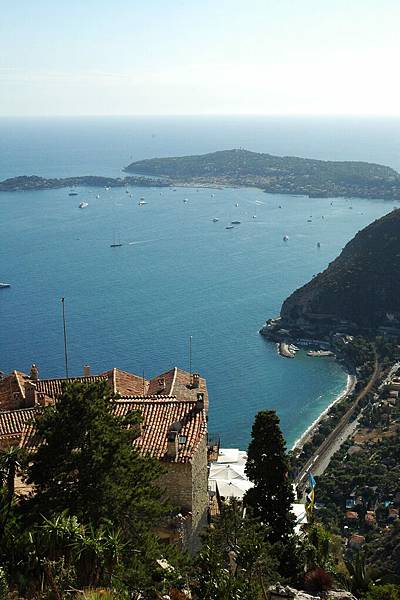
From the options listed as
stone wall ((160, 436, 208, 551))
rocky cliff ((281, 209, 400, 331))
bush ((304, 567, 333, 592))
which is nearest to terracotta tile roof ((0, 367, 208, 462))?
stone wall ((160, 436, 208, 551))

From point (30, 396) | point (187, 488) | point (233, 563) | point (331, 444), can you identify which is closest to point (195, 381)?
point (30, 396)

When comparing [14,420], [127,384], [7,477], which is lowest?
[127,384]

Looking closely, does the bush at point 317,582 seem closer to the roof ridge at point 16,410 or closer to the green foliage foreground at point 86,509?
the green foliage foreground at point 86,509

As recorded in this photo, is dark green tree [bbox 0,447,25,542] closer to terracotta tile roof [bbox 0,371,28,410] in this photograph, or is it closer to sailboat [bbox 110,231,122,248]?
terracotta tile roof [bbox 0,371,28,410]

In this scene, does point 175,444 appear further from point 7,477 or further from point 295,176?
point 295,176

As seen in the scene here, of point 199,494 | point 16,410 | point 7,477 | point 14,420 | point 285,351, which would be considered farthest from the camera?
point 285,351

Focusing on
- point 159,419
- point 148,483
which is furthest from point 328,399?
point 148,483

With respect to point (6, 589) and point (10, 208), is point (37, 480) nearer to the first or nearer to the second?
point (6, 589)
